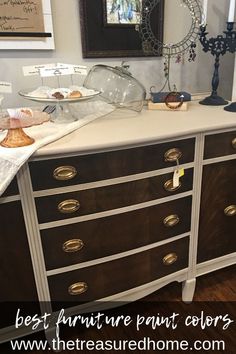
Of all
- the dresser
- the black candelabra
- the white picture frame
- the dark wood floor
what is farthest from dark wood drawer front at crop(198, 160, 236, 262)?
the white picture frame

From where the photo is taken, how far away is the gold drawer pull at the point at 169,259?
1.28 metres

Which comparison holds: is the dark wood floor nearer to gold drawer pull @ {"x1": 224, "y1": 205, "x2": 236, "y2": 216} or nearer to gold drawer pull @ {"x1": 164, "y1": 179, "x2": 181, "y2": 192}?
gold drawer pull @ {"x1": 224, "y1": 205, "x2": 236, "y2": 216}

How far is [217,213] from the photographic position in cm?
132

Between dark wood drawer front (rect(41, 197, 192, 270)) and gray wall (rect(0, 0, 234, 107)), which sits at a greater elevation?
gray wall (rect(0, 0, 234, 107))

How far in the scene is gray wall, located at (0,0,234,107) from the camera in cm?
129

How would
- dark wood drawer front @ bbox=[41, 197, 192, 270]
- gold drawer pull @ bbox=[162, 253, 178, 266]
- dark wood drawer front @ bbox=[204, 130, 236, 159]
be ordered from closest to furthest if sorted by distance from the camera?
1. dark wood drawer front @ bbox=[41, 197, 192, 270]
2. dark wood drawer front @ bbox=[204, 130, 236, 159]
3. gold drawer pull @ bbox=[162, 253, 178, 266]

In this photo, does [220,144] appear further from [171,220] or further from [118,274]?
[118,274]

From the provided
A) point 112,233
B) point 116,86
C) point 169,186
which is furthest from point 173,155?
point 116,86

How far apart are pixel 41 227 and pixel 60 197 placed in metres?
0.13

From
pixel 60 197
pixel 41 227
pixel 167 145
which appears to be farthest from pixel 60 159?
pixel 167 145

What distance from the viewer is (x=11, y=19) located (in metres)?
1.22

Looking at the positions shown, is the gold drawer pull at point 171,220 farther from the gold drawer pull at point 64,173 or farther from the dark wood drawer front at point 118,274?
the gold drawer pull at point 64,173

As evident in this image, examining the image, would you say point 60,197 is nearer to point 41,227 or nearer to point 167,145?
point 41,227

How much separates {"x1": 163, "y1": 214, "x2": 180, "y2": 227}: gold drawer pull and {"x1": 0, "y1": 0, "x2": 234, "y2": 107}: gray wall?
0.74m
